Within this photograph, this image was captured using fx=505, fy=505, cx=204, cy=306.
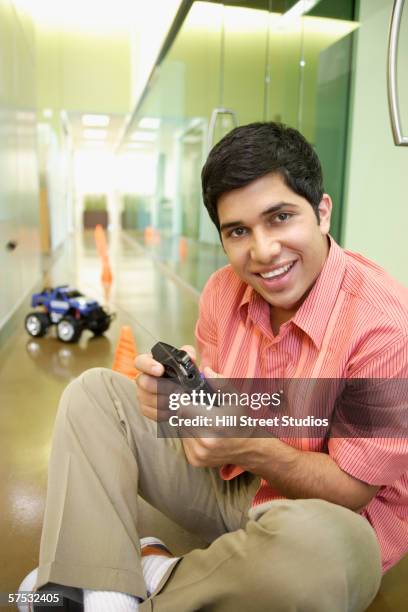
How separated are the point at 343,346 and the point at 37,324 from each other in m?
2.75

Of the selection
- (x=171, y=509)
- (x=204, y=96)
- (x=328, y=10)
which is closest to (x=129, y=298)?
(x=204, y=96)

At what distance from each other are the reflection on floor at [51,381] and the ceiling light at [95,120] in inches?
318

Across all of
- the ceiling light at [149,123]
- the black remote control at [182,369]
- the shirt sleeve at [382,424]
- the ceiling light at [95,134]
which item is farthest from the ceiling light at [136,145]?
the shirt sleeve at [382,424]

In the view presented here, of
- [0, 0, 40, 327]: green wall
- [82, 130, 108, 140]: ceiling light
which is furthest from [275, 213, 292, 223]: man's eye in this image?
[82, 130, 108, 140]: ceiling light

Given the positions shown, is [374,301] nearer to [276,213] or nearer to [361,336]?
[361,336]

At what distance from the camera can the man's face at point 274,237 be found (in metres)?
0.96

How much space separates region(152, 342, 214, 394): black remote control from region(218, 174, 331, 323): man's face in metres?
0.24

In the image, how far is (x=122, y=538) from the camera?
0.94 meters

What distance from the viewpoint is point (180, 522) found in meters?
1.24

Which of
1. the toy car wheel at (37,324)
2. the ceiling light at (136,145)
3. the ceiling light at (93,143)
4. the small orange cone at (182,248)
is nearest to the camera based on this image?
the toy car wheel at (37,324)

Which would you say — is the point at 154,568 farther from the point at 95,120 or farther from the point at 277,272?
the point at 95,120

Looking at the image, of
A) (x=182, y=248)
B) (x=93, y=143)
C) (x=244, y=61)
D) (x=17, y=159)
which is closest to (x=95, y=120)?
(x=93, y=143)

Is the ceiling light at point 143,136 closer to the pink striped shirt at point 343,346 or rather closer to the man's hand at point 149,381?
A: the pink striped shirt at point 343,346

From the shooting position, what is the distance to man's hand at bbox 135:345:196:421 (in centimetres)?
93
